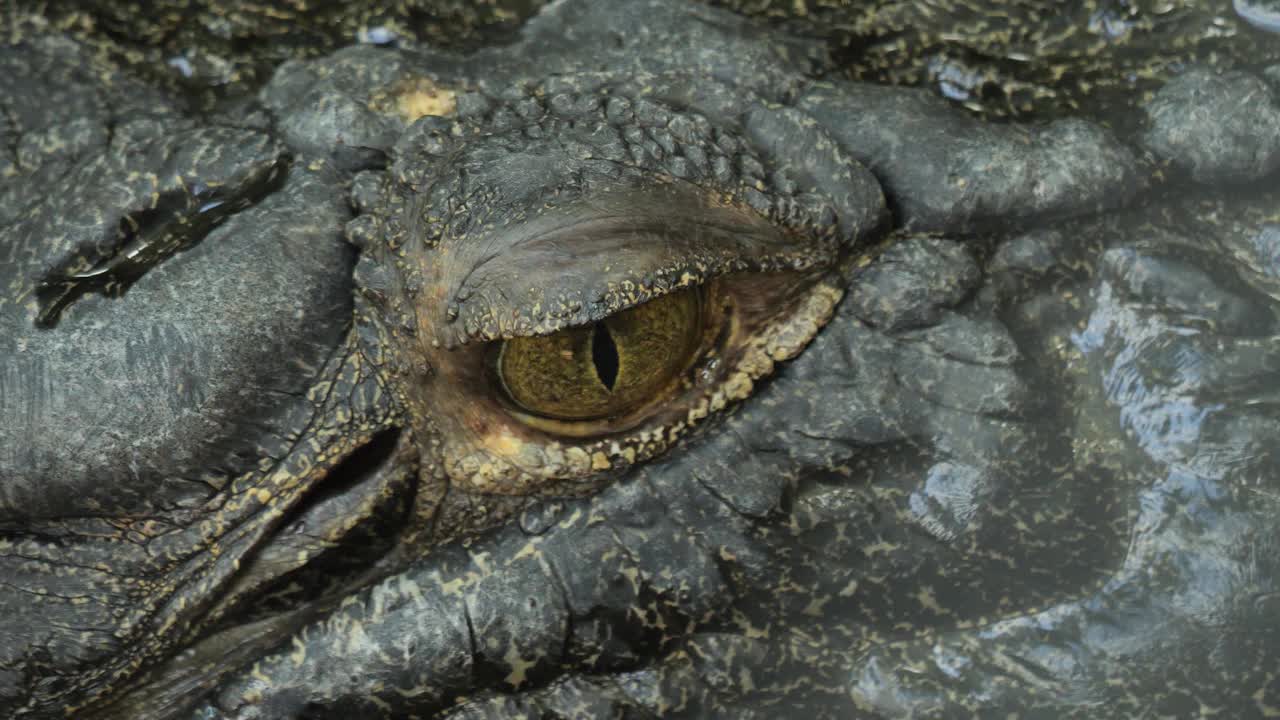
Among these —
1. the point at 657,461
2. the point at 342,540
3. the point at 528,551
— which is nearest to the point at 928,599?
the point at 657,461

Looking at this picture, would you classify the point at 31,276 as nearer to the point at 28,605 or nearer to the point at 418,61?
the point at 28,605

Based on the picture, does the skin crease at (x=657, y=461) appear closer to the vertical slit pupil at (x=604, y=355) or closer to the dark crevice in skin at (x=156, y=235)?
the dark crevice in skin at (x=156, y=235)

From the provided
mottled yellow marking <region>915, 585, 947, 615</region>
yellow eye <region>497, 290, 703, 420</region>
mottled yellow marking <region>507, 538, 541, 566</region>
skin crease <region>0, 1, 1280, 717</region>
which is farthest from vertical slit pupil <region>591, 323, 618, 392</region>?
mottled yellow marking <region>915, 585, 947, 615</region>

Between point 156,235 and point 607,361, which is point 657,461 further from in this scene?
point 156,235

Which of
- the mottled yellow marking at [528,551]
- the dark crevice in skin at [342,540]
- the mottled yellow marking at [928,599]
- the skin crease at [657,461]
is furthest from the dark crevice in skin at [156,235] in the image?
the mottled yellow marking at [928,599]

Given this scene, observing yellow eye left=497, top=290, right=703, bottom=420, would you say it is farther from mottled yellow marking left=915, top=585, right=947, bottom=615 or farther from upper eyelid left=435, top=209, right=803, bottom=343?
mottled yellow marking left=915, top=585, right=947, bottom=615

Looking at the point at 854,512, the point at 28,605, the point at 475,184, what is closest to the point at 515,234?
the point at 475,184
